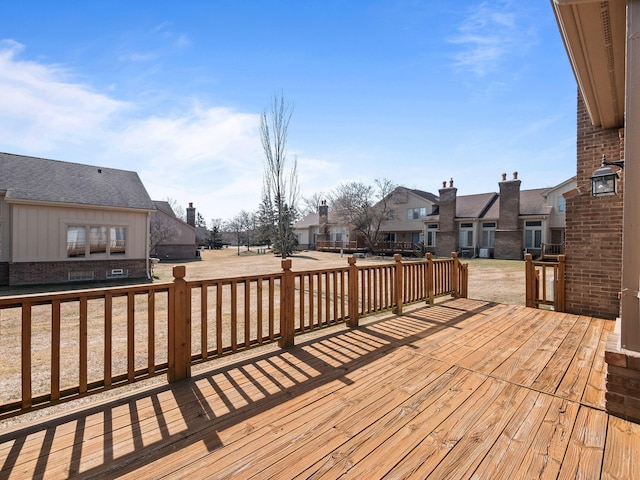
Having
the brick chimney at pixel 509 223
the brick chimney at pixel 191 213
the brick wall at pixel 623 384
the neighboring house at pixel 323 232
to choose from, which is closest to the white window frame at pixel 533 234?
the brick chimney at pixel 509 223

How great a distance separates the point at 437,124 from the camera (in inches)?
423

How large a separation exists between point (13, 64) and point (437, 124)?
12.2 metres

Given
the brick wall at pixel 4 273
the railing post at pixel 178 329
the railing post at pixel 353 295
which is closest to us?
the railing post at pixel 178 329

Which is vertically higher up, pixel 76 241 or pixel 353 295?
pixel 76 241

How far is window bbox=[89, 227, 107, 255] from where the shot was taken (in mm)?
11812

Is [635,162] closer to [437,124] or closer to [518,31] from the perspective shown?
[518,31]

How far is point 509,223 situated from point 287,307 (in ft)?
77.4

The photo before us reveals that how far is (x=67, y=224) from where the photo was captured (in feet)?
37.0

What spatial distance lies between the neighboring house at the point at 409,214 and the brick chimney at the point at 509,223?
19.8 feet

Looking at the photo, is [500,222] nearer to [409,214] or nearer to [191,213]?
[409,214]

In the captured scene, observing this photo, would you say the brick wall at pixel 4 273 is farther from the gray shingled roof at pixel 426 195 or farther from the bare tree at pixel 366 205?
the gray shingled roof at pixel 426 195

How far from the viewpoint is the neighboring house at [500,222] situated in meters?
21.5

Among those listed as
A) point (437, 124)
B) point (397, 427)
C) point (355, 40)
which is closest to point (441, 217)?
point (437, 124)

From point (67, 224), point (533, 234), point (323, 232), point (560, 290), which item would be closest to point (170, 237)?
point (67, 224)
